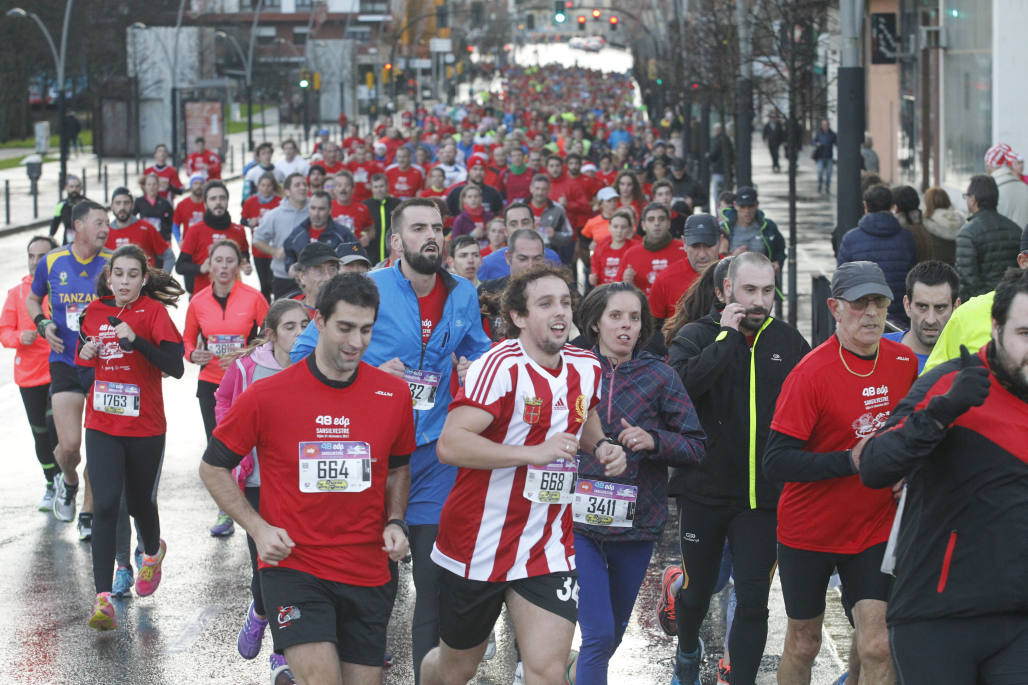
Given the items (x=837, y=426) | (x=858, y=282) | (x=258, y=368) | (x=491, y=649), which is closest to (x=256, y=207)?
(x=258, y=368)

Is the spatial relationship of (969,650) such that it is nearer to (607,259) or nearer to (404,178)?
(607,259)

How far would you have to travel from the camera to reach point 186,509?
11.0 metres

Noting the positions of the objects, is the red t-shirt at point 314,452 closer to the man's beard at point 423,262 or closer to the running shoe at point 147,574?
the man's beard at point 423,262

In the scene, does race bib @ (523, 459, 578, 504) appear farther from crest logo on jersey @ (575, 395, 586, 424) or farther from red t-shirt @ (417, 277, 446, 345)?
red t-shirt @ (417, 277, 446, 345)

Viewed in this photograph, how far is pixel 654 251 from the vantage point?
1228 centimetres

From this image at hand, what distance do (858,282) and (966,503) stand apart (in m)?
1.70

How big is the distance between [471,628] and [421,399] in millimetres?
1393

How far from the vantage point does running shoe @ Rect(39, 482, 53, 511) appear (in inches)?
434

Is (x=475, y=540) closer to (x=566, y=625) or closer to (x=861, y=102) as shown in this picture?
(x=566, y=625)

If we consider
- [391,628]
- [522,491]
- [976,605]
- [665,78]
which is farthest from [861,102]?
[665,78]

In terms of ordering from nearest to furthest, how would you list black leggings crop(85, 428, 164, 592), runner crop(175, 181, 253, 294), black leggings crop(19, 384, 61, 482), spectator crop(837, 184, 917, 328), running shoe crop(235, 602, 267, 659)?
running shoe crop(235, 602, 267, 659) → black leggings crop(85, 428, 164, 592) → black leggings crop(19, 384, 61, 482) → spectator crop(837, 184, 917, 328) → runner crop(175, 181, 253, 294)

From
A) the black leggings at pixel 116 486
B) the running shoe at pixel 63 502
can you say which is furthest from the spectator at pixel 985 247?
the running shoe at pixel 63 502

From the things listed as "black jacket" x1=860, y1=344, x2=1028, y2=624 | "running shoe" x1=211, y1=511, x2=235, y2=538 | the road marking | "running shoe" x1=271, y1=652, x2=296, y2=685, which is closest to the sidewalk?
"running shoe" x1=211, y1=511, x2=235, y2=538

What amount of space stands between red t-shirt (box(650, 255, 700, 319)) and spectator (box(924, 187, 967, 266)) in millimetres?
2726
